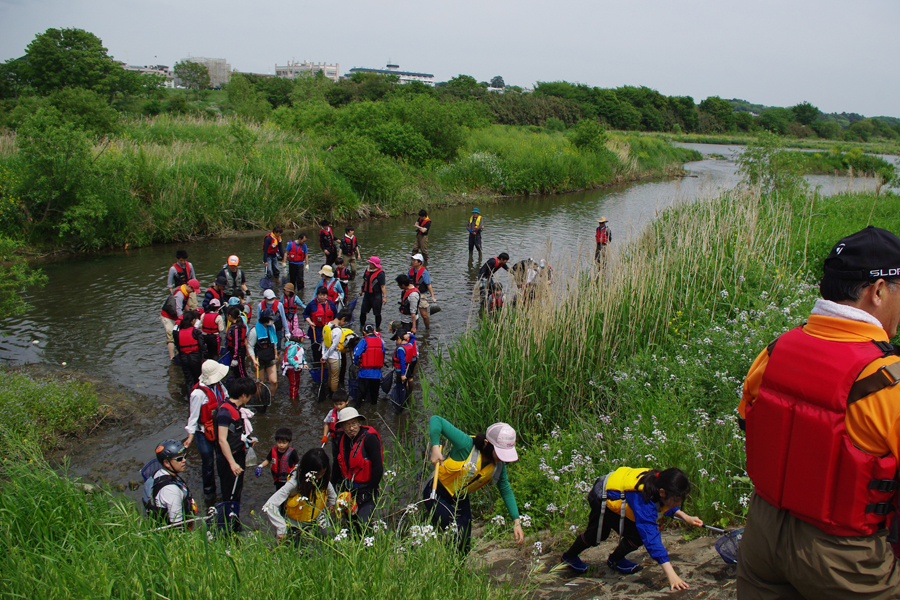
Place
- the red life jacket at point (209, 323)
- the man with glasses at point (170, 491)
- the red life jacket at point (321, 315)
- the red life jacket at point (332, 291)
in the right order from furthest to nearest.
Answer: the red life jacket at point (332, 291)
the red life jacket at point (321, 315)
the red life jacket at point (209, 323)
the man with glasses at point (170, 491)

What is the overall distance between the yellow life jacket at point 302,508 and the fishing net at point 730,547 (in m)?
3.17

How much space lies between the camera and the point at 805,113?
3600 inches

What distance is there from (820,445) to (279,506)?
4.33m

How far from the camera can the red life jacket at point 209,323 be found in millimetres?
9078

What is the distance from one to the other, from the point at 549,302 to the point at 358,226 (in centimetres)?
1723

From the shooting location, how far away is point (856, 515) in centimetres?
213

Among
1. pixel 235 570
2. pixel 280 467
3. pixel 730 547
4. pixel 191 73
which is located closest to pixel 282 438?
pixel 280 467

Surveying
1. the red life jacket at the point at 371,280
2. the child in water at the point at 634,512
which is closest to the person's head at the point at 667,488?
the child in water at the point at 634,512

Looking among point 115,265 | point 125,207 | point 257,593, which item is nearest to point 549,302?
point 257,593

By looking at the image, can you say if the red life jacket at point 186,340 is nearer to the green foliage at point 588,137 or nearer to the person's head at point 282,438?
the person's head at point 282,438

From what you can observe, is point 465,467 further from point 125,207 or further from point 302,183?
point 302,183

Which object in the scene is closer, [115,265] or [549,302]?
[549,302]

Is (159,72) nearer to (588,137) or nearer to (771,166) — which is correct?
(588,137)

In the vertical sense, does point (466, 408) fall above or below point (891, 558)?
below
